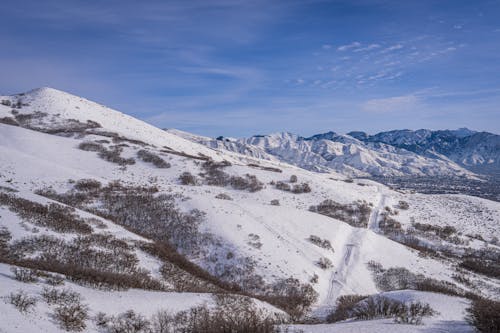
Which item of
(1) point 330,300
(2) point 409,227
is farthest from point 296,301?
(2) point 409,227

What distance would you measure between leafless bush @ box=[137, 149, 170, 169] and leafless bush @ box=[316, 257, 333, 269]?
36.6m

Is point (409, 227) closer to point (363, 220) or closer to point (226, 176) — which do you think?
point (363, 220)

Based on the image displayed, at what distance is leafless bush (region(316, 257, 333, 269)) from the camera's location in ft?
96.7

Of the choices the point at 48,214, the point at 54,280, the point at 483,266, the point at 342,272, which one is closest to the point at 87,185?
the point at 48,214

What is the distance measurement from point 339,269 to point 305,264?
165 inches

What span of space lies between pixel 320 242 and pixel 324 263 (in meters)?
4.37

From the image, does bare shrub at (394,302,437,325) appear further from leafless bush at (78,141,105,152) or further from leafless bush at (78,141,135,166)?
leafless bush at (78,141,105,152)

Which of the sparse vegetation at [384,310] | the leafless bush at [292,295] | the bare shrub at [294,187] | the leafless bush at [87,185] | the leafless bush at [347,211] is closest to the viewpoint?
the sparse vegetation at [384,310]

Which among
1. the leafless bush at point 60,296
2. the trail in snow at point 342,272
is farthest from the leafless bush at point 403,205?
the leafless bush at point 60,296

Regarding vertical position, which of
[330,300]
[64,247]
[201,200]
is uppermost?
[201,200]

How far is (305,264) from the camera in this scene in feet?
94.2

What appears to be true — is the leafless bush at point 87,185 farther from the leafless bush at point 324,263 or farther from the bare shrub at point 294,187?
the bare shrub at point 294,187

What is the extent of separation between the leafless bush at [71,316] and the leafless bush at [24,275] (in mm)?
2469

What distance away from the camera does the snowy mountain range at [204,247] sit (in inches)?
496
